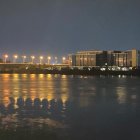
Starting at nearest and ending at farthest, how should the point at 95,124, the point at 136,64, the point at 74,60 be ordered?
1. the point at 95,124
2. the point at 136,64
3. the point at 74,60

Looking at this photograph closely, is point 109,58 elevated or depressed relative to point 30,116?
elevated

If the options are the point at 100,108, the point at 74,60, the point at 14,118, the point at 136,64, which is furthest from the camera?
the point at 74,60

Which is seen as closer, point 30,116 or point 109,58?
point 30,116

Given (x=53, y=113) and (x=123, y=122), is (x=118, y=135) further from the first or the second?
(x=53, y=113)

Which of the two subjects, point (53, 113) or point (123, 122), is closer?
point (123, 122)

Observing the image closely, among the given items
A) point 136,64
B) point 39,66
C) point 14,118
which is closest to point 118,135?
point 14,118

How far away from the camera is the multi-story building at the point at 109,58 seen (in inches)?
6678

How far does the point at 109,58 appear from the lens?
17875 cm

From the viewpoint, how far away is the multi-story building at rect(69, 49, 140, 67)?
170m

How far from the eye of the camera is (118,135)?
37.4ft

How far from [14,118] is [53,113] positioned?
215cm

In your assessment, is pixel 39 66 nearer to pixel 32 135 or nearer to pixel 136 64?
pixel 136 64

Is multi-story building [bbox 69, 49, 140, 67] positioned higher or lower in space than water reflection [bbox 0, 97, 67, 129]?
higher

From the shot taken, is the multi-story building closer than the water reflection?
No
